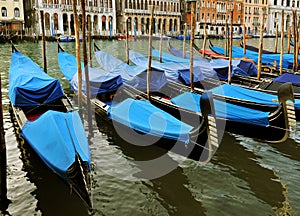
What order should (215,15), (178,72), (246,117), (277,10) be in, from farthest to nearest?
1. (277,10)
2. (215,15)
3. (178,72)
4. (246,117)

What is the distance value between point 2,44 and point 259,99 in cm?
2213

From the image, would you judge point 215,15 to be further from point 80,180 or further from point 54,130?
point 80,180

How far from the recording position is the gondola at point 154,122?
470 centimetres

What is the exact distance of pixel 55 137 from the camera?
442 centimetres

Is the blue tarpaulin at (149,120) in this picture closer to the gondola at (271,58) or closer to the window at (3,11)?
the gondola at (271,58)

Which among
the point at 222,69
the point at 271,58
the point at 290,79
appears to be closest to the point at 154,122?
the point at 290,79

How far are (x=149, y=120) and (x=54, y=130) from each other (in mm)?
1639

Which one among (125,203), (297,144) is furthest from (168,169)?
(297,144)

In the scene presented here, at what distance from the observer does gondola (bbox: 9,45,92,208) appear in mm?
3875

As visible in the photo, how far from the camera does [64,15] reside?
1294 inches

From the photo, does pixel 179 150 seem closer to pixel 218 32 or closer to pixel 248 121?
pixel 248 121

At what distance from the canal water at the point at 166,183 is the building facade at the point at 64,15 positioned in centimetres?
2545

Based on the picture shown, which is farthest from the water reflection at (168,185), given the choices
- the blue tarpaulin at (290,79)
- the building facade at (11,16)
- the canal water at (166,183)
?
the building facade at (11,16)

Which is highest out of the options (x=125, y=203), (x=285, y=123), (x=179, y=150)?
(x=285, y=123)
